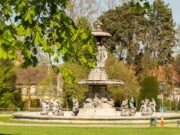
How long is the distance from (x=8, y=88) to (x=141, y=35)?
21051 millimetres

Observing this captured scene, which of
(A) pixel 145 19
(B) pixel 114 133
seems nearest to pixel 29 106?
(A) pixel 145 19

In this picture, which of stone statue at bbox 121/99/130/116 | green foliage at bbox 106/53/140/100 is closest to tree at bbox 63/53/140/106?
green foliage at bbox 106/53/140/100

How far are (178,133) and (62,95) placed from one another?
3438 cm

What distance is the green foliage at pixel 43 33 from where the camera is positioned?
10703 millimetres

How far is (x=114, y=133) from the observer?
28.1 meters

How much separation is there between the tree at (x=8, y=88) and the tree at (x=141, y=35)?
1549 cm

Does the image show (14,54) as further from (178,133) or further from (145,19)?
(145,19)

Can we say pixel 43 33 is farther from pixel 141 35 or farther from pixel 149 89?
pixel 141 35

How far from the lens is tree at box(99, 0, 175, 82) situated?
75875 millimetres

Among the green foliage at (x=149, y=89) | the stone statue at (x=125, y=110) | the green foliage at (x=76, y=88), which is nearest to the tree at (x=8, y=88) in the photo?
the green foliage at (x=76, y=88)

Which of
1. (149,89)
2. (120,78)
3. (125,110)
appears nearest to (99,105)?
(125,110)

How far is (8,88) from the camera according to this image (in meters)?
68.0

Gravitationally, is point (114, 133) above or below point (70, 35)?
below

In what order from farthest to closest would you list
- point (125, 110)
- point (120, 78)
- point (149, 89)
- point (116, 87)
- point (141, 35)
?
point (141, 35) < point (120, 78) < point (116, 87) < point (149, 89) < point (125, 110)
